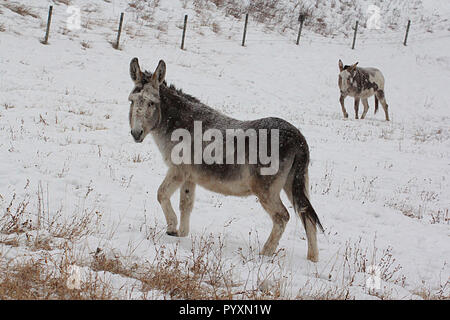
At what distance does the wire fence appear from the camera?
2223 centimetres

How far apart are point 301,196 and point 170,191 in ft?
6.09

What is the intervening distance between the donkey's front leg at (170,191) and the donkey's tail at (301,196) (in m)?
1.62

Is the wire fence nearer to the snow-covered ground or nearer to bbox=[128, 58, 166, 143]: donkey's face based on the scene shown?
the snow-covered ground

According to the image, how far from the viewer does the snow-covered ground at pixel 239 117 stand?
527 cm

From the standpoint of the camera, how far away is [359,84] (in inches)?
737

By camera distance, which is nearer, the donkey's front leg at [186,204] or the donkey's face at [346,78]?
the donkey's front leg at [186,204]

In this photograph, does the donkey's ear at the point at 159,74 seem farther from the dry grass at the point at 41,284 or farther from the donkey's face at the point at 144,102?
the dry grass at the point at 41,284

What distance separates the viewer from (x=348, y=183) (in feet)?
30.8

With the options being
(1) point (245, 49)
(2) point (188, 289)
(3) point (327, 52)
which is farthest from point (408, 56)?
(2) point (188, 289)

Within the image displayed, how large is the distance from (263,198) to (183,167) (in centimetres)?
125

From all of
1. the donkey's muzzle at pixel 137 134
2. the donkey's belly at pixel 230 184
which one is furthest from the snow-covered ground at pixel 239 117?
the donkey's muzzle at pixel 137 134

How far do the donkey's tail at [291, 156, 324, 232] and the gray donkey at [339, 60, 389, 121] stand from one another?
46.1 feet

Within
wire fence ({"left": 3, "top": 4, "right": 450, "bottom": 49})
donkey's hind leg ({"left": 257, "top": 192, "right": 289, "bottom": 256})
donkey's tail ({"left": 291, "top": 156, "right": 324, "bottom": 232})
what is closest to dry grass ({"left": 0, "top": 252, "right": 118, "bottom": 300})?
donkey's hind leg ({"left": 257, "top": 192, "right": 289, "bottom": 256})
